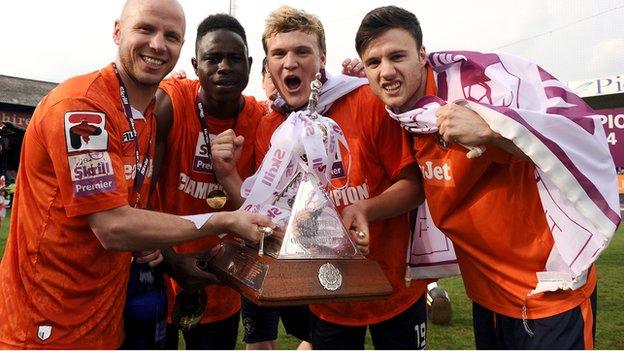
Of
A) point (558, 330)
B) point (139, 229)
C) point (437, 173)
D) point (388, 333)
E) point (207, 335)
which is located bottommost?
point (207, 335)

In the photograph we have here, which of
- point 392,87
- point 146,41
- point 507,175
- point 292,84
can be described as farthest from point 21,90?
point 507,175

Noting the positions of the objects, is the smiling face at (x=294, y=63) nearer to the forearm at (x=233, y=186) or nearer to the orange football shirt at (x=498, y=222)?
the forearm at (x=233, y=186)

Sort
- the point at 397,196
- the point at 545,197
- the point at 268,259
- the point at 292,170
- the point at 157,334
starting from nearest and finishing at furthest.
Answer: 1. the point at 268,259
2. the point at 545,197
3. the point at 292,170
4. the point at 157,334
5. the point at 397,196

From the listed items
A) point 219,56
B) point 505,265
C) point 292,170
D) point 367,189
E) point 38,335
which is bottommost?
point 38,335

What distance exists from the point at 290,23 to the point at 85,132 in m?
1.23

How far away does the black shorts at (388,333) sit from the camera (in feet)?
8.60

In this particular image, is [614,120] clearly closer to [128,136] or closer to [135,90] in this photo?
[135,90]

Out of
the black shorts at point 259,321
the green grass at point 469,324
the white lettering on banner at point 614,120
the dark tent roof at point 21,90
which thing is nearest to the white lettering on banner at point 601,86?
the white lettering on banner at point 614,120

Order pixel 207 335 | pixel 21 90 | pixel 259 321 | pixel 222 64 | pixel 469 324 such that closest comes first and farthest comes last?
pixel 222 64 → pixel 207 335 → pixel 259 321 → pixel 469 324 → pixel 21 90

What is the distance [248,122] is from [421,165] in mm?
1097

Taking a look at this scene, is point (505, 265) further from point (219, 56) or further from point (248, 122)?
point (219, 56)

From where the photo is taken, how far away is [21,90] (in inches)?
1067

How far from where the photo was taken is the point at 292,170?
211 cm

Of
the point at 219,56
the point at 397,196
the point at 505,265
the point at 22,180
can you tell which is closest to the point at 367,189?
the point at 397,196
